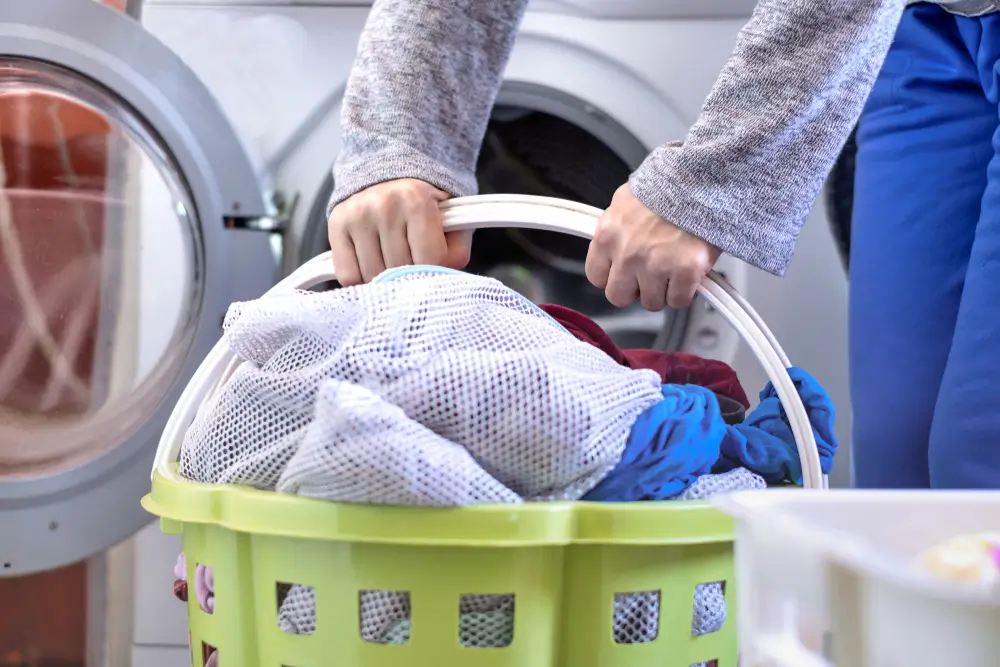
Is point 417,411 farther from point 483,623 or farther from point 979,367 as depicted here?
point 979,367

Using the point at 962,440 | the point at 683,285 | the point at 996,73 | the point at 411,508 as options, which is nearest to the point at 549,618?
the point at 411,508

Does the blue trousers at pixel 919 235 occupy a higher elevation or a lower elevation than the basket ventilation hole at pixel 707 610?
higher

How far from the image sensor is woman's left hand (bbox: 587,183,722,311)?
600 millimetres

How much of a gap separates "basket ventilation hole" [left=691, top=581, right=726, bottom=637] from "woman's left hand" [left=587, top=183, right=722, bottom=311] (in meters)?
0.20

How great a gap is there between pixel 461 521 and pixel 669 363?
1.23 feet

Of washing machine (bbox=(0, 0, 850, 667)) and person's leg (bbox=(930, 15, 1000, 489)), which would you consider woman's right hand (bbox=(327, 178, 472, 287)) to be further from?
person's leg (bbox=(930, 15, 1000, 489))

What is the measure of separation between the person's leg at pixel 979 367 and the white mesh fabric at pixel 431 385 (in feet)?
1.00

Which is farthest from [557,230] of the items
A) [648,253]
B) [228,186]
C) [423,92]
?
[228,186]

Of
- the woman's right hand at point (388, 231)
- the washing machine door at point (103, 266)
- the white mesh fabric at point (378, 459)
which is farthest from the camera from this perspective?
the washing machine door at point (103, 266)

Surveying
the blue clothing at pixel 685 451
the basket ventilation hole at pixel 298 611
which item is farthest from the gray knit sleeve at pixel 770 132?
the basket ventilation hole at pixel 298 611

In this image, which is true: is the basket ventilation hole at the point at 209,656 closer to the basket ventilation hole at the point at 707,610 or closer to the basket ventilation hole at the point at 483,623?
the basket ventilation hole at the point at 483,623

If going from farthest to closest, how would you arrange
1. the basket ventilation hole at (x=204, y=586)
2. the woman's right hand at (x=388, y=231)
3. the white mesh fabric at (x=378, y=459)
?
the woman's right hand at (x=388, y=231), the basket ventilation hole at (x=204, y=586), the white mesh fabric at (x=378, y=459)

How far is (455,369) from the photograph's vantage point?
0.46 metres

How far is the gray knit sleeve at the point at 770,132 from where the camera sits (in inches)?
23.5
